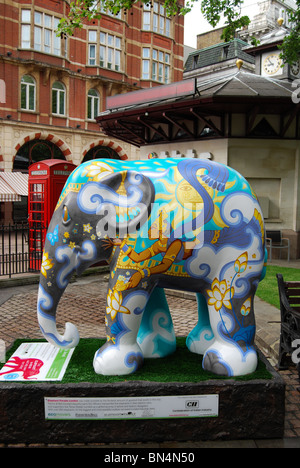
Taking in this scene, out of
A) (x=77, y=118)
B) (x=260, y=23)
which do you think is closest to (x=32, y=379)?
(x=77, y=118)

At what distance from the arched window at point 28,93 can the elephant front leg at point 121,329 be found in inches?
738

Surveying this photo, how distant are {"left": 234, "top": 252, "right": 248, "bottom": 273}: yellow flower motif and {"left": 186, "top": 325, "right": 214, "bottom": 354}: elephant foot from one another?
751 mm

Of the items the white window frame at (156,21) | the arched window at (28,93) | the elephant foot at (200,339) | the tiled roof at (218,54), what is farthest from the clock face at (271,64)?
the tiled roof at (218,54)

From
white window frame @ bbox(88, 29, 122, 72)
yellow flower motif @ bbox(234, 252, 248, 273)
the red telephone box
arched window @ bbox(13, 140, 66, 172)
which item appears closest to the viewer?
yellow flower motif @ bbox(234, 252, 248, 273)

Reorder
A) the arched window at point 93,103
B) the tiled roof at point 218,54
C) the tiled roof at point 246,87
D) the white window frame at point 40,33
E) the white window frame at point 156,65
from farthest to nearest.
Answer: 1. the tiled roof at point 218,54
2. the white window frame at point 156,65
3. the arched window at point 93,103
4. the white window frame at point 40,33
5. the tiled roof at point 246,87

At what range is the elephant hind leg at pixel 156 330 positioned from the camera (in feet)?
11.0

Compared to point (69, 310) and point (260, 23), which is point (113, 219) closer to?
point (69, 310)

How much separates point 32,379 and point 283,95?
9205mm

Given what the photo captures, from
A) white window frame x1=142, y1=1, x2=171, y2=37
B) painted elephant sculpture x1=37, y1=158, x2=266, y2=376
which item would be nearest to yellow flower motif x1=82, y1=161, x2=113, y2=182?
painted elephant sculpture x1=37, y1=158, x2=266, y2=376

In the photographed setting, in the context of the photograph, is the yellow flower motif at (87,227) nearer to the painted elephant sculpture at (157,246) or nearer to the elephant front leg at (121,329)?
the painted elephant sculpture at (157,246)

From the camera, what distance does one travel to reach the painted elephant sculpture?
2.77 m

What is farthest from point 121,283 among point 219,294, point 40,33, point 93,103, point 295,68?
point 93,103

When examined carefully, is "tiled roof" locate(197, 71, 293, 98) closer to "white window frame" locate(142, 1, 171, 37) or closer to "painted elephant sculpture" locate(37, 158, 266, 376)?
"painted elephant sculpture" locate(37, 158, 266, 376)

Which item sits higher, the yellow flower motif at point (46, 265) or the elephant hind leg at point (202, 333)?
the yellow flower motif at point (46, 265)
